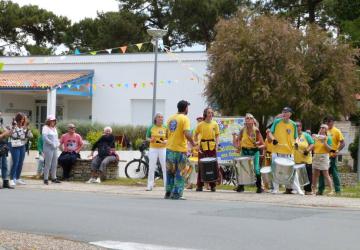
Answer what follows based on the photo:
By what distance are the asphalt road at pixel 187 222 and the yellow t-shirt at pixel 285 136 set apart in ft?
7.34

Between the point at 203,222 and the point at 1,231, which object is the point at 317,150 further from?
the point at 1,231

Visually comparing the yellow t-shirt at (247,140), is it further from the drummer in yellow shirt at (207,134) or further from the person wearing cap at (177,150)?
the person wearing cap at (177,150)

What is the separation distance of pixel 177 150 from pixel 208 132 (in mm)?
1851

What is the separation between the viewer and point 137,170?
66.0ft

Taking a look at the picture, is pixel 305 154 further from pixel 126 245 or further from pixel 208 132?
pixel 126 245

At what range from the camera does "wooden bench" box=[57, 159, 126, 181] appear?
62.5ft

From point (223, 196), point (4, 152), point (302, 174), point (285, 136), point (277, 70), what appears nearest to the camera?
point (223, 196)

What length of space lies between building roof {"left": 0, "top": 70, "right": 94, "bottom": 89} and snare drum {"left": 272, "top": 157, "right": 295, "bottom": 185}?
23.8 metres

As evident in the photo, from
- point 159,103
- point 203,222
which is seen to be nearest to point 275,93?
point 159,103

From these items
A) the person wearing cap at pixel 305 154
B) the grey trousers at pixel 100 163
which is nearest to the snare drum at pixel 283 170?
the person wearing cap at pixel 305 154

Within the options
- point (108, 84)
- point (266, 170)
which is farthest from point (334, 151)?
point (108, 84)

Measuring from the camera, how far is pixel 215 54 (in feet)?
96.4

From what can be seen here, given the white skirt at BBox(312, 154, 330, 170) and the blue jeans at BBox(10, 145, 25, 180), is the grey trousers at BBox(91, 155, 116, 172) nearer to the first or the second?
the blue jeans at BBox(10, 145, 25, 180)

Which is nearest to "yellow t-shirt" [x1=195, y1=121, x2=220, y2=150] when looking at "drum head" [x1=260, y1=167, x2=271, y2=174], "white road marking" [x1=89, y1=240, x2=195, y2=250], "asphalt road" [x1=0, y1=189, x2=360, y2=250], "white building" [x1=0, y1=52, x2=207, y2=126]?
"drum head" [x1=260, y1=167, x2=271, y2=174]
